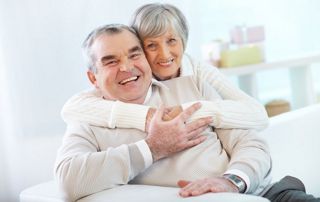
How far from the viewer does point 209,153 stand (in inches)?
76.1

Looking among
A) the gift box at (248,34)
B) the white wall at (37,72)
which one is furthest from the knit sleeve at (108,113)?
the gift box at (248,34)

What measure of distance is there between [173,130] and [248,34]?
223 cm

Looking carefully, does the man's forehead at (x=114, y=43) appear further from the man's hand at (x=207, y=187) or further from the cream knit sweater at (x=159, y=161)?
the man's hand at (x=207, y=187)

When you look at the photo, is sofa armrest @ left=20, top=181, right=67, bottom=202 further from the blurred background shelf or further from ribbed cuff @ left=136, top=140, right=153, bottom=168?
the blurred background shelf

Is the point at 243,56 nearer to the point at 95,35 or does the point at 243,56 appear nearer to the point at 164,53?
the point at 164,53

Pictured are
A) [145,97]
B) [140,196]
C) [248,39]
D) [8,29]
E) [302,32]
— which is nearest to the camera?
[140,196]

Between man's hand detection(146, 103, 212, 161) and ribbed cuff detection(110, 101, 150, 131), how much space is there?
1.5 inches

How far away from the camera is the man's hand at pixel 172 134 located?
185 cm

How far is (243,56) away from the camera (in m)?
3.87

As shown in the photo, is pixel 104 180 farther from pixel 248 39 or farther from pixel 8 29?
pixel 248 39

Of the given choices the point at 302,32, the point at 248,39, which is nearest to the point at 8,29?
the point at 248,39

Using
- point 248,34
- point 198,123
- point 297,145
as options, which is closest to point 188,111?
point 198,123

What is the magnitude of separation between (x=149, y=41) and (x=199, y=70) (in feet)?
0.71

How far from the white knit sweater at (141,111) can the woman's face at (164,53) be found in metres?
0.06
